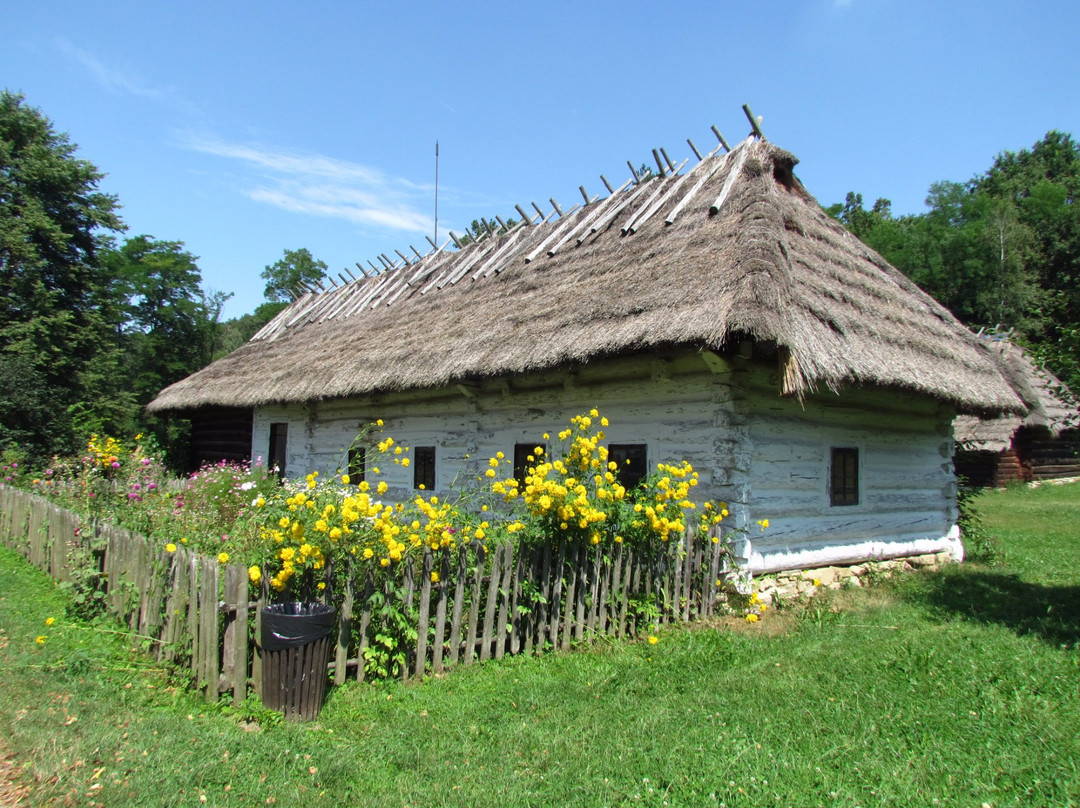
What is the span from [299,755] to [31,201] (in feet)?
90.6

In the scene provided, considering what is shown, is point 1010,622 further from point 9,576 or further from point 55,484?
point 55,484

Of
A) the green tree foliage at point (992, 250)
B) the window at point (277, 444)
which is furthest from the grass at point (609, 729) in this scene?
the green tree foliage at point (992, 250)

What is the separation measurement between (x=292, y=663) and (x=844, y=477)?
6.71 meters

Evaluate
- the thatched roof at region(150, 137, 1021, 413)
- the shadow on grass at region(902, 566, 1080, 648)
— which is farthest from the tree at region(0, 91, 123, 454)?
the shadow on grass at region(902, 566, 1080, 648)

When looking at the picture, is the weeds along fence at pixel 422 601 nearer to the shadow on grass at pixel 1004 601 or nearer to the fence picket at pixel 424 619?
the fence picket at pixel 424 619

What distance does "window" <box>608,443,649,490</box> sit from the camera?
751 cm

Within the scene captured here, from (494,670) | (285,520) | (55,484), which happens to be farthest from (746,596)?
(55,484)

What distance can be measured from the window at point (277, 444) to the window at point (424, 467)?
4684 mm

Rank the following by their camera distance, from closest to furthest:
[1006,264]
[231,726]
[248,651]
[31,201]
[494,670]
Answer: [231,726]
[248,651]
[494,670]
[31,201]
[1006,264]

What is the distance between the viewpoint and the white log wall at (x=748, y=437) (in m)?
6.77

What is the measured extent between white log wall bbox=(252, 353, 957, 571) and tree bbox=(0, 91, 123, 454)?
649 inches

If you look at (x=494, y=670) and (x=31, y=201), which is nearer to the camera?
(x=494, y=670)

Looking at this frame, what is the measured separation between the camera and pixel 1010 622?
6141 millimetres

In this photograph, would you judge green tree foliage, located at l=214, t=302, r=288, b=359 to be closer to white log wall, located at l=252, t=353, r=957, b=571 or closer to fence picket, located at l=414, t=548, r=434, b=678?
white log wall, located at l=252, t=353, r=957, b=571
